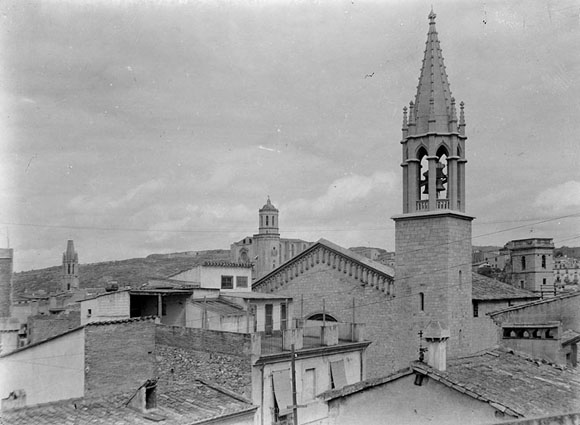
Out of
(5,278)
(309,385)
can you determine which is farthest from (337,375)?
(5,278)

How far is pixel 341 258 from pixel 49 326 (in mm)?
14432

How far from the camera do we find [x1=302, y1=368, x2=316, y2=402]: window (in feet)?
69.8

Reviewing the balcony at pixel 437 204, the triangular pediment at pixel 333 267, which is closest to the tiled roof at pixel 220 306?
the triangular pediment at pixel 333 267

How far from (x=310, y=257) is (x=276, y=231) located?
6456 centimetres

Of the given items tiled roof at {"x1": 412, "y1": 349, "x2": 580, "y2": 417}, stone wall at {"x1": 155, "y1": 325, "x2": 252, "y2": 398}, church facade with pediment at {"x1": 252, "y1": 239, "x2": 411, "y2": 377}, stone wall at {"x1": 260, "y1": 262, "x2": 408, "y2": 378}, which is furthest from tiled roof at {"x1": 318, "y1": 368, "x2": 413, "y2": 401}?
stone wall at {"x1": 260, "y1": 262, "x2": 408, "y2": 378}

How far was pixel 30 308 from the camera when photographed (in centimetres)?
3709

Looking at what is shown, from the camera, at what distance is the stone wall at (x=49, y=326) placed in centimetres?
2641

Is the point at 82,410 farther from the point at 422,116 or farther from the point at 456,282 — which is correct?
the point at 422,116

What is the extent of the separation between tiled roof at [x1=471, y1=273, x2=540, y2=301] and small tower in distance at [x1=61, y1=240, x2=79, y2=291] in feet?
241

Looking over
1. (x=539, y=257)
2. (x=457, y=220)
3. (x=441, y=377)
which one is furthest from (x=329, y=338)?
(x=539, y=257)

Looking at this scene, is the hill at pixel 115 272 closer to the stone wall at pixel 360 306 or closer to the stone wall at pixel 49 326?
the stone wall at pixel 360 306

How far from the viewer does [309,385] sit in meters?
21.7

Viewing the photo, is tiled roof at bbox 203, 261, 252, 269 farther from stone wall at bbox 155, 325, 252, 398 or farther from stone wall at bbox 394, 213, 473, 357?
stone wall at bbox 155, 325, 252, 398

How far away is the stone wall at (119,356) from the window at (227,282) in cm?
1019
